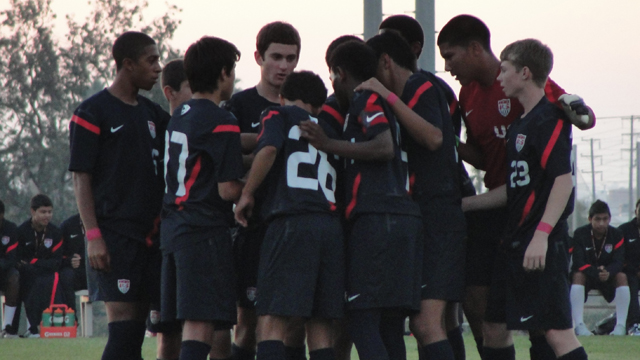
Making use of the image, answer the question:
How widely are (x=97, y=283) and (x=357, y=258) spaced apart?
144 centimetres

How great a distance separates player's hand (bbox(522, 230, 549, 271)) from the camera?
13.2 ft

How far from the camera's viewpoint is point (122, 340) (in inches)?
170

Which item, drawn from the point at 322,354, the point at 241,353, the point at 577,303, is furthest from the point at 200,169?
the point at 577,303

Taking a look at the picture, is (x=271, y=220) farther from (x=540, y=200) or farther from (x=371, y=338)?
(x=540, y=200)

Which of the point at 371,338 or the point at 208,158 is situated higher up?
the point at 208,158

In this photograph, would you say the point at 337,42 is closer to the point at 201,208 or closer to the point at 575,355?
the point at 201,208

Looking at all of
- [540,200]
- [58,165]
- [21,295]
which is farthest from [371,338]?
[58,165]

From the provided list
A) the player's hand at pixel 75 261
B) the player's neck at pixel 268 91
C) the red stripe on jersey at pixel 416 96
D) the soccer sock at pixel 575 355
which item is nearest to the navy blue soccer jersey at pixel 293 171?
the red stripe on jersey at pixel 416 96

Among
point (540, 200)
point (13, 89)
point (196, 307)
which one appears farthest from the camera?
point (13, 89)

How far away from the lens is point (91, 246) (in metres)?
4.27

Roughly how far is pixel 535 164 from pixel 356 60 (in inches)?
41.9

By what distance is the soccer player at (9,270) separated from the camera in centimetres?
1241

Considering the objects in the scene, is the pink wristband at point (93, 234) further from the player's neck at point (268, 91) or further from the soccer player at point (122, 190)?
the player's neck at point (268, 91)

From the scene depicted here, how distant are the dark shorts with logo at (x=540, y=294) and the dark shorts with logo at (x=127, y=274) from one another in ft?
6.19
